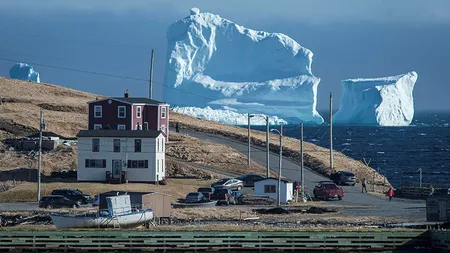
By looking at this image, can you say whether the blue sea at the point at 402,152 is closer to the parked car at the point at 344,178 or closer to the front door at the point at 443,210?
the parked car at the point at 344,178

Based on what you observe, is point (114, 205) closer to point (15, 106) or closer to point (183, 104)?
point (15, 106)

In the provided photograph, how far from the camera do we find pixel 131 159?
212ft

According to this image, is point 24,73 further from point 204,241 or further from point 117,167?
point 204,241

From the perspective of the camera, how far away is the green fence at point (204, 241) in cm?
3619

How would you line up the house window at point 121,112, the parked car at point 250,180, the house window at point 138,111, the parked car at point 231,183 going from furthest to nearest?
the house window at point 138,111 → the house window at point 121,112 → the parked car at point 250,180 → the parked car at point 231,183

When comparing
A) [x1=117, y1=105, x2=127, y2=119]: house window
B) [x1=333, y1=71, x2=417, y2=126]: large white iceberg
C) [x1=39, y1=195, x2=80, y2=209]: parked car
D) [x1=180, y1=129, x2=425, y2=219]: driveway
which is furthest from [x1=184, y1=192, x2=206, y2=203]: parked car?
[x1=333, y1=71, x2=417, y2=126]: large white iceberg

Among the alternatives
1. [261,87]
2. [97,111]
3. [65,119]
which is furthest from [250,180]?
[261,87]

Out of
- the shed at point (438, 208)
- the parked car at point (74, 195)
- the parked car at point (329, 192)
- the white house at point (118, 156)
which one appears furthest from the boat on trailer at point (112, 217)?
the parked car at point (329, 192)

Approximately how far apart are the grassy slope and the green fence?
39.2 metres

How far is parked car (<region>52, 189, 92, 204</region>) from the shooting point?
5452 centimetres

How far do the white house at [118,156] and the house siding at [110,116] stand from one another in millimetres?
10892

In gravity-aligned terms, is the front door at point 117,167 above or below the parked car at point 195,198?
above

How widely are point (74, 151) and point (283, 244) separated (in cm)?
3930

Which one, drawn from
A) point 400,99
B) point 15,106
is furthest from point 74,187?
point 400,99
